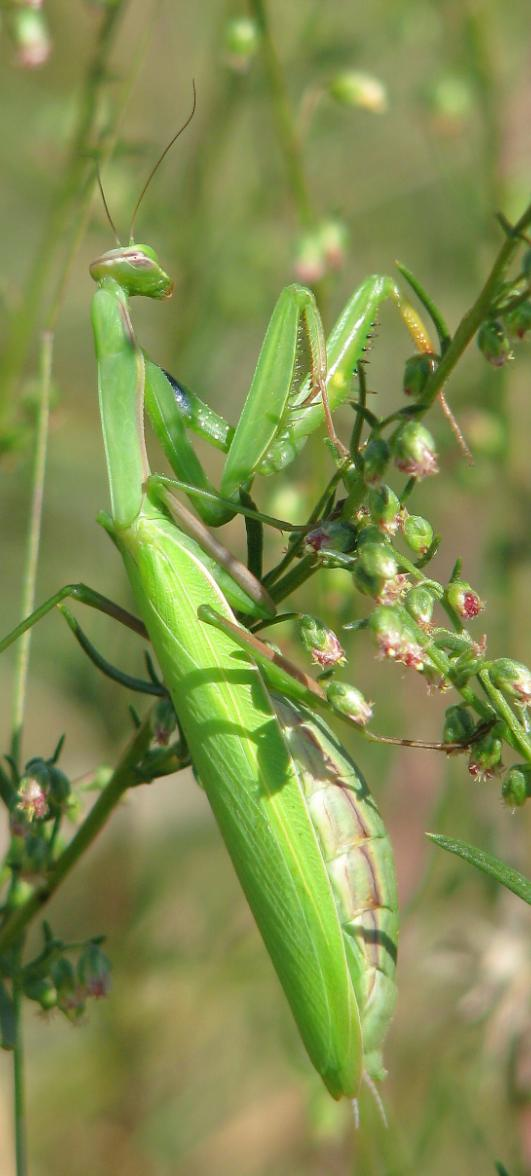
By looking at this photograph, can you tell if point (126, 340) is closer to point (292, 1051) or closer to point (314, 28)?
point (314, 28)

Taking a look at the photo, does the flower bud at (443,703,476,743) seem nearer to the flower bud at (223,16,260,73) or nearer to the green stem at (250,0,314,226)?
the green stem at (250,0,314,226)

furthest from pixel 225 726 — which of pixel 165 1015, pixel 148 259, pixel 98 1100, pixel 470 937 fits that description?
pixel 98 1100

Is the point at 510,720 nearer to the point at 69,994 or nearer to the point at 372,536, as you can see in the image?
the point at 372,536

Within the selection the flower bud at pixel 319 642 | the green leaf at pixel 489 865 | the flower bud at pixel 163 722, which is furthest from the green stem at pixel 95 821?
the green leaf at pixel 489 865

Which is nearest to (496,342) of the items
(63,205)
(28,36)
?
(63,205)

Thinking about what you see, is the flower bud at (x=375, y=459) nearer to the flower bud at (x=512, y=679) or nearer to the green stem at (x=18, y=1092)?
the flower bud at (x=512, y=679)

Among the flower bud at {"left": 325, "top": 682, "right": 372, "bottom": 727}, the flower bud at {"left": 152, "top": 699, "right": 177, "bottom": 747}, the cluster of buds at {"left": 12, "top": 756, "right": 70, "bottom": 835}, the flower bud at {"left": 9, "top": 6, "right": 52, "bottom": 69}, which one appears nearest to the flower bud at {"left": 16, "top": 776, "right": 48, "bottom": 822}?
the cluster of buds at {"left": 12, "top": 756, "right": 70, "bottom": 835}
